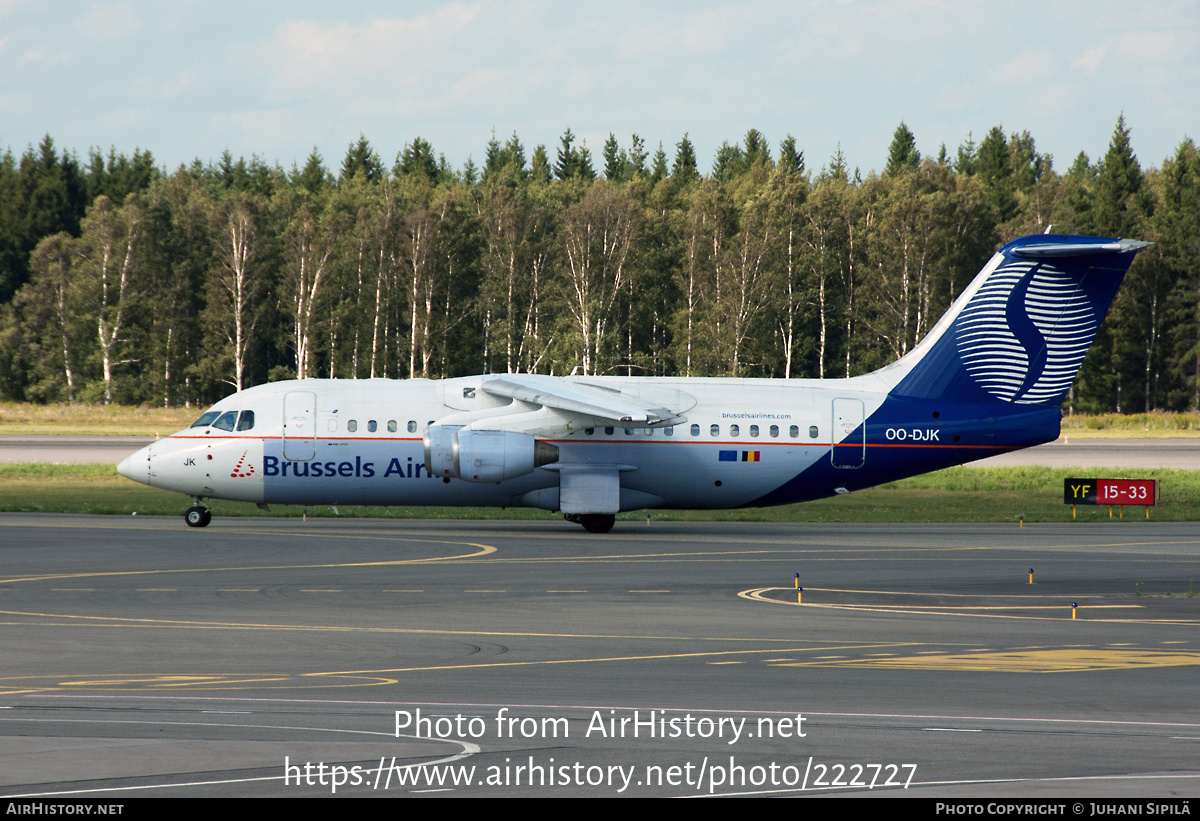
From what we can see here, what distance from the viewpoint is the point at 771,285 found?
8950cm

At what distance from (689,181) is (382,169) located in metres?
41.5

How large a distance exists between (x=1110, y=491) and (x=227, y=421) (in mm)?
28137

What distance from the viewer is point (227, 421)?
110 feet

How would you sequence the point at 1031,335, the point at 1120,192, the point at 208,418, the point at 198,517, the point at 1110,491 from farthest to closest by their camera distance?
1. the point at 1120,192
2. the point at 1110,491
3. the point at 208,418
4. the point at 1031,335
5. the point at 198,517

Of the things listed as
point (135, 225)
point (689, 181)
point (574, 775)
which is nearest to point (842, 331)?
point (689, 181)

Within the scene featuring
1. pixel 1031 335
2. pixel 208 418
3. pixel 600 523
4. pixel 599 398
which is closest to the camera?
pixel 599 398

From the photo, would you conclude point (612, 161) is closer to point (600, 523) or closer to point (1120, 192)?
point (1120, 192)

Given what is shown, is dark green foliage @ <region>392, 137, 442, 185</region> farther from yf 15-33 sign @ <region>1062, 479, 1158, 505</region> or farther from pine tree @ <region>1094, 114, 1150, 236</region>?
yf 15-33 sign @ <region>1062, 479, 1158, 505</region>

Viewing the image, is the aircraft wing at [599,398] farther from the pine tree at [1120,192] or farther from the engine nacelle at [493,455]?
the pine tree at [1120,192]

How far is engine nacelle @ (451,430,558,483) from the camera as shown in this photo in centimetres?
3136

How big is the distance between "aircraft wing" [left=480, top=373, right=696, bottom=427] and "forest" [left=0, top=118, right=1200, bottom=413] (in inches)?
1973

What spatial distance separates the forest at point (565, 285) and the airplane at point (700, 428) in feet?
166

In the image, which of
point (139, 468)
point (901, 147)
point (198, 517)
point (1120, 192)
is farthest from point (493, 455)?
point (901, 147)

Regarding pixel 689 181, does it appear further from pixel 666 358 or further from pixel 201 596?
pixel 201 596
